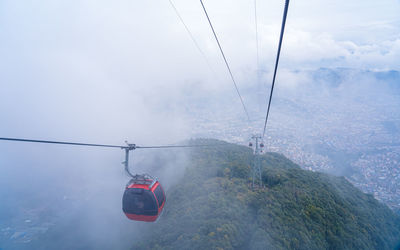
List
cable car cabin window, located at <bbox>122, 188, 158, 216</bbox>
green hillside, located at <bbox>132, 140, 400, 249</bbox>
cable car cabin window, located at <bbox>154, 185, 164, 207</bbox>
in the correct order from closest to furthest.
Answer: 1. cable car cabin window, located at <bbox>122, 188, 158, 216</bbox>
2. cable car cabin window, located at <bbox>154, 185, 164, 207</bbox>
3. green hillside, located at <bbox>132, 140, 400, 249</bbox>

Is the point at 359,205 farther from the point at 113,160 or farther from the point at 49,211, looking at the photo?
the point at 113,160

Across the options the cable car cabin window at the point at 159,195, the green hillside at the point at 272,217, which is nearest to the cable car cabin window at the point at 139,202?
the cable car cabin window at the point at 159,195

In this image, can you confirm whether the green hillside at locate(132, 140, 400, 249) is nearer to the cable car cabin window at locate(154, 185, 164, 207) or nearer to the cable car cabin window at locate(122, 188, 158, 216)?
the cable car cabin window at locate(154, 185, 164, 207)

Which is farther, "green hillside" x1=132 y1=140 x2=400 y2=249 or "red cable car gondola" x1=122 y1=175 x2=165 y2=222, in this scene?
"green hillside" x1=132 y1=140 x2=400 y2=249

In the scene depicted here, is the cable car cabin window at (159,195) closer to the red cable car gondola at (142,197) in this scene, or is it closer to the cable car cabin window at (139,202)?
the red cable car gondola at (142,197)

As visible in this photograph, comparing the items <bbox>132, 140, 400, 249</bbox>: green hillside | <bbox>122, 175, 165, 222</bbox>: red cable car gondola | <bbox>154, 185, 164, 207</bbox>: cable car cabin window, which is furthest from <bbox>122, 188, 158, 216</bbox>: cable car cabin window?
<bbox>132, 140, 400, 249</bbox>: green hillside

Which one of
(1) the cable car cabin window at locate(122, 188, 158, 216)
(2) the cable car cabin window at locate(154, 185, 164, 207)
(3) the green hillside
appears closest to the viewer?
(1) the cable car cabin window at locate(122, 188, 158, 216)

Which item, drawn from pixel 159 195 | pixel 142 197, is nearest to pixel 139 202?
pixel 142 197

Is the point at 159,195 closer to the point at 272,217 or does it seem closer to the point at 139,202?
the point at 139,202

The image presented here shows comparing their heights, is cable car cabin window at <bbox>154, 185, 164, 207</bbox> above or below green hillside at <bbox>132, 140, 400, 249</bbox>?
above
